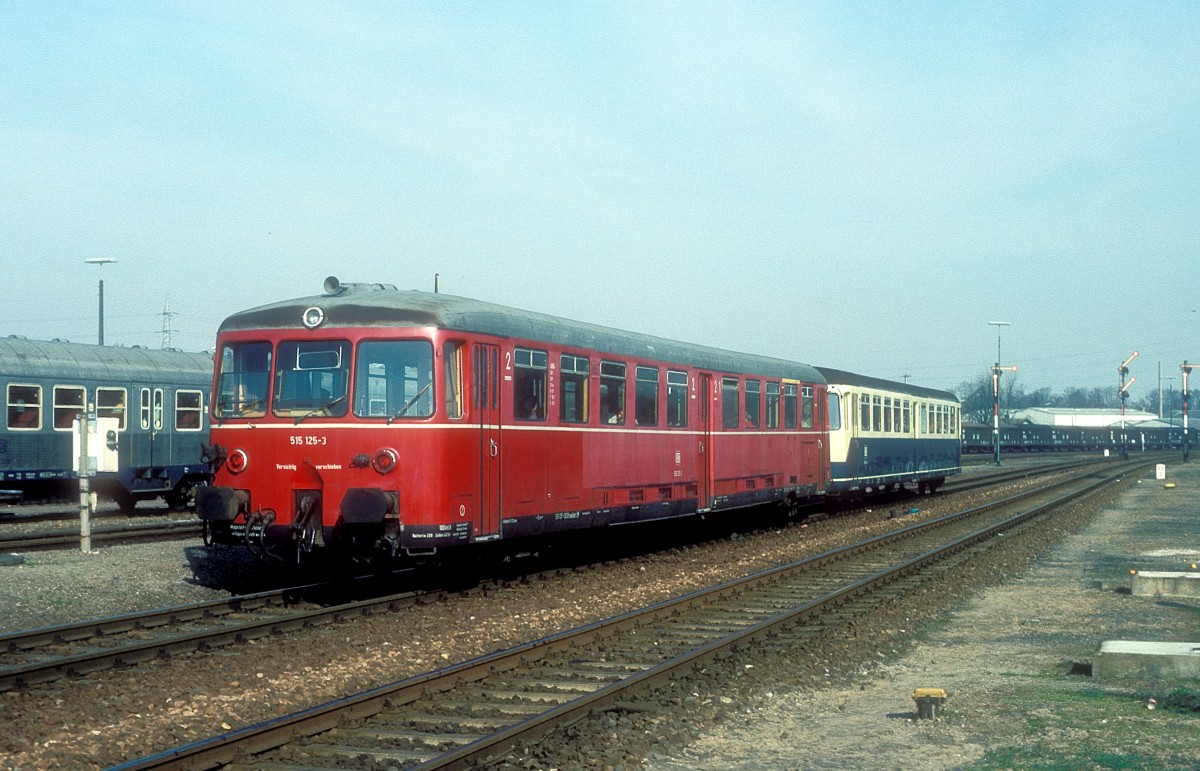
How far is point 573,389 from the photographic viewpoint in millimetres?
14609

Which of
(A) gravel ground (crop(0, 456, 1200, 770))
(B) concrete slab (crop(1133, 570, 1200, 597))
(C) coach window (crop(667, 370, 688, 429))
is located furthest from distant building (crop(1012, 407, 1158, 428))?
(A) gravel ground (crop(0, 456, 1200, 770))

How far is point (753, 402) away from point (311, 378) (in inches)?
383

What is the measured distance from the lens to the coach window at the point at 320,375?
12.1 m

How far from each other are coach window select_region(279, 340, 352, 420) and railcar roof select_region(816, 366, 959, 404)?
14852 millimetres

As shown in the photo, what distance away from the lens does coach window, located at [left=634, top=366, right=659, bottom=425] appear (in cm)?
1631

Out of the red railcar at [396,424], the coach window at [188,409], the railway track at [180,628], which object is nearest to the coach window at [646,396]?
the red railcar at [396,424]

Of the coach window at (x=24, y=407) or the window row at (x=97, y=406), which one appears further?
the window row at (x=97, y=406)

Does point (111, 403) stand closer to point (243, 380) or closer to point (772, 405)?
point (772, 405)

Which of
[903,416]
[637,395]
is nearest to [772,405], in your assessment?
[637,395]

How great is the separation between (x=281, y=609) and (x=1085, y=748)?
7.65m

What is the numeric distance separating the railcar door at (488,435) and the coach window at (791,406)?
1018 cm

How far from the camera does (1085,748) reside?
7000 mm

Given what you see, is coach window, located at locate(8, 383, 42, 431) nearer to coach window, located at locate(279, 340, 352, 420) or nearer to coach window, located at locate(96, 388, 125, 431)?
coach window, located at locate(96, 388, 125, 431)

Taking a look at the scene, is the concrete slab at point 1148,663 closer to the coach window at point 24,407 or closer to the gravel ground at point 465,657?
the gravel ground at point 465,657
